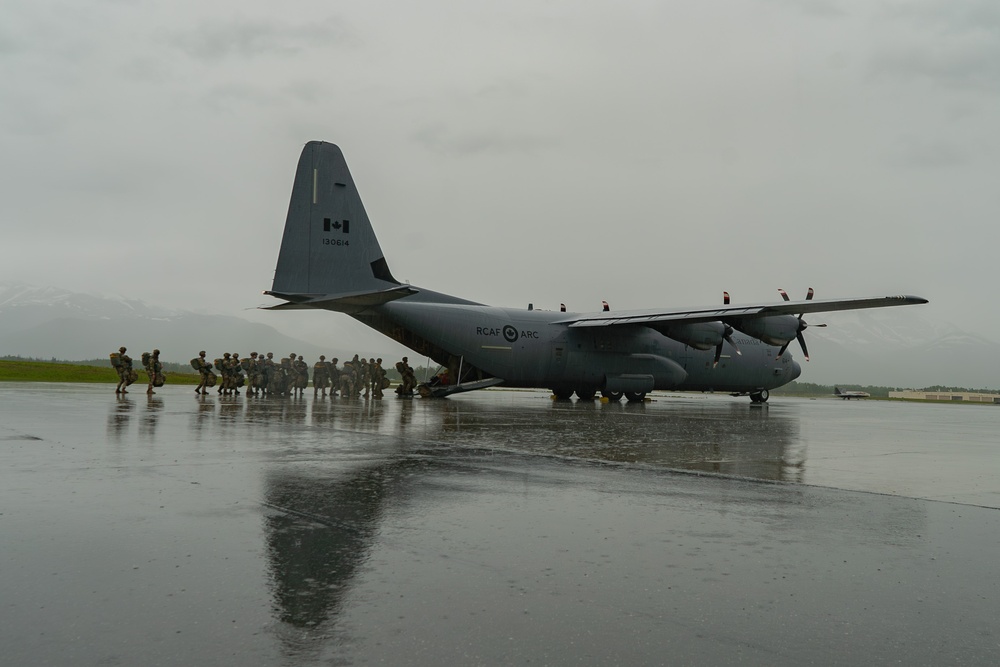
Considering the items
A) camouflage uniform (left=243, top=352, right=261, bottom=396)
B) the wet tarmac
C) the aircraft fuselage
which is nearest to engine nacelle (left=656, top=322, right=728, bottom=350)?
the aircraft fuselage

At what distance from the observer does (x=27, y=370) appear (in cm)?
5244

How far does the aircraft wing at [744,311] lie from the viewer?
75.6 ft

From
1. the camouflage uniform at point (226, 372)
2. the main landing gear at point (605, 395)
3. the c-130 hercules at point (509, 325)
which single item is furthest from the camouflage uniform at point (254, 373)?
the main landing gear at point (605, 395)

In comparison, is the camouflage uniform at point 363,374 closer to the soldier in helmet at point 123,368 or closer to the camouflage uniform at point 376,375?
the camouflage uniform at point 376,375

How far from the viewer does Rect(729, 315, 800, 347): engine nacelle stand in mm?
→ 27109

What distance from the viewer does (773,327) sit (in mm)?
27250

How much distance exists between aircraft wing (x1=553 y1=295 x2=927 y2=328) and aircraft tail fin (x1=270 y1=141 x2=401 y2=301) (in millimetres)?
8544

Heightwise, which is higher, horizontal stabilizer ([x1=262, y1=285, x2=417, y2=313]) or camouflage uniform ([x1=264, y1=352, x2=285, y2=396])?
Result: horizontal stabilizer ([x1=262, y1=285, x2=417, y2=313])

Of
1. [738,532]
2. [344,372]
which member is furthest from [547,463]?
[344,372]

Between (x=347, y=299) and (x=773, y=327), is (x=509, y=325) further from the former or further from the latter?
(x=773, y=327)

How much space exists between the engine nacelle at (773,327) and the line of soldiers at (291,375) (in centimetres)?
1320

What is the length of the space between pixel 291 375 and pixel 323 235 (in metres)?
11.4

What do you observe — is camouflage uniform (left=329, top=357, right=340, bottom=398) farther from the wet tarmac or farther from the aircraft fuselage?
the wet tarmac

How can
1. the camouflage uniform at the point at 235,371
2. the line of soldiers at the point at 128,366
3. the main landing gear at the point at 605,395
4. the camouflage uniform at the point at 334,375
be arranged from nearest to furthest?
1. the line of soldiers at the point at 128,366
2. the main landing gear at the point at 605,395
3. the camouflage uniform at the point at 235,371
4. the camouflage uniform at the point at 334,375
